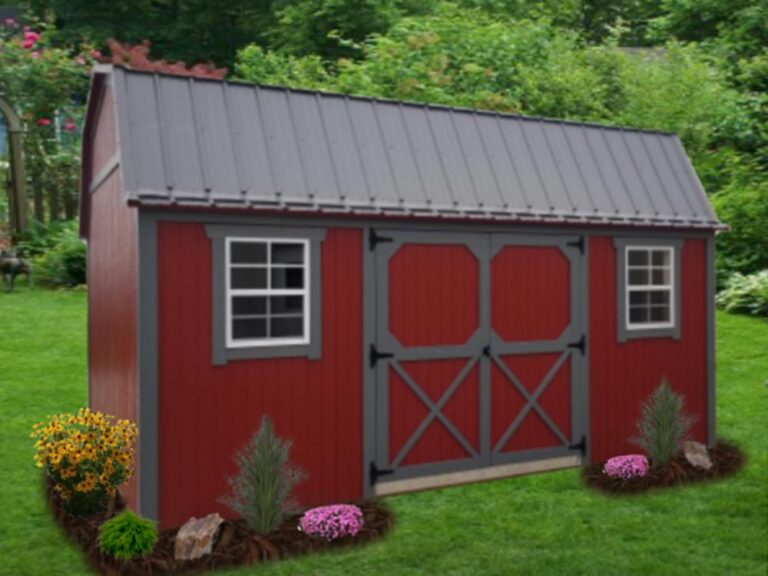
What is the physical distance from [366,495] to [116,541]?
2.68 meters

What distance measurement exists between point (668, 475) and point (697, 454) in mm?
653

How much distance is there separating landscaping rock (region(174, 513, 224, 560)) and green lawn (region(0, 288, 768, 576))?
1.23 ft

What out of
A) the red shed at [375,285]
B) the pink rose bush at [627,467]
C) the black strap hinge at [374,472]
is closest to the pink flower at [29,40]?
the red shed at [375,285]

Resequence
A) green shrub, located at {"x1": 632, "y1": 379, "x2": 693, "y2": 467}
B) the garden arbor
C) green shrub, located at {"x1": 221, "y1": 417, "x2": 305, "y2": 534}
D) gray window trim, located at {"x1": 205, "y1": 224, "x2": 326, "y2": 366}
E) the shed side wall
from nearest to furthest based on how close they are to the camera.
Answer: green shrub, located at {"x1": 221, "y1": 417, "x2": 305, "y2": 534} → gray window trim, located at {"x1": 205, "y1": 224, "x2": 326, "y2": 366} → the shed side wall → green shrub, located at {"x1": 632, "y1": 379, "x2": 693, "y2": 467} → the garden arbor

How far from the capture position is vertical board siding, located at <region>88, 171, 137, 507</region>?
8414 mm

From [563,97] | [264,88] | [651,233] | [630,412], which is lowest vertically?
[630,412]

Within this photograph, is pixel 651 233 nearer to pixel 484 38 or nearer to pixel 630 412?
pixel 630 412

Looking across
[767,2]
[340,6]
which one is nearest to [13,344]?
[340,6]

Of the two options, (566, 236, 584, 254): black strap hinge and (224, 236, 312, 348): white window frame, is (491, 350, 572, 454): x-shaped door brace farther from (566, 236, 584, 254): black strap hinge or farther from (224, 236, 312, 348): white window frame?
(224, 236, 312, 348): white window frame

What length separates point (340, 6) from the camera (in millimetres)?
28125

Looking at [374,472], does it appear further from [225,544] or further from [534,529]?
[225,544]

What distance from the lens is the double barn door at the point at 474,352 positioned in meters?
9.43

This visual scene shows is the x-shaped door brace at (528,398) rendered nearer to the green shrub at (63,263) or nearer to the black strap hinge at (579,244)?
the black strap hinge at (579,244)

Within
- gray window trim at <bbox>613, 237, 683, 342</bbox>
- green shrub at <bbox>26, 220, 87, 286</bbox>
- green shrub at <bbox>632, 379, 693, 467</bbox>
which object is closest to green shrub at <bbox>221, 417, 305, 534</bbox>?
green shrub at <bbox>632, 379, 693, 467</bbox>
